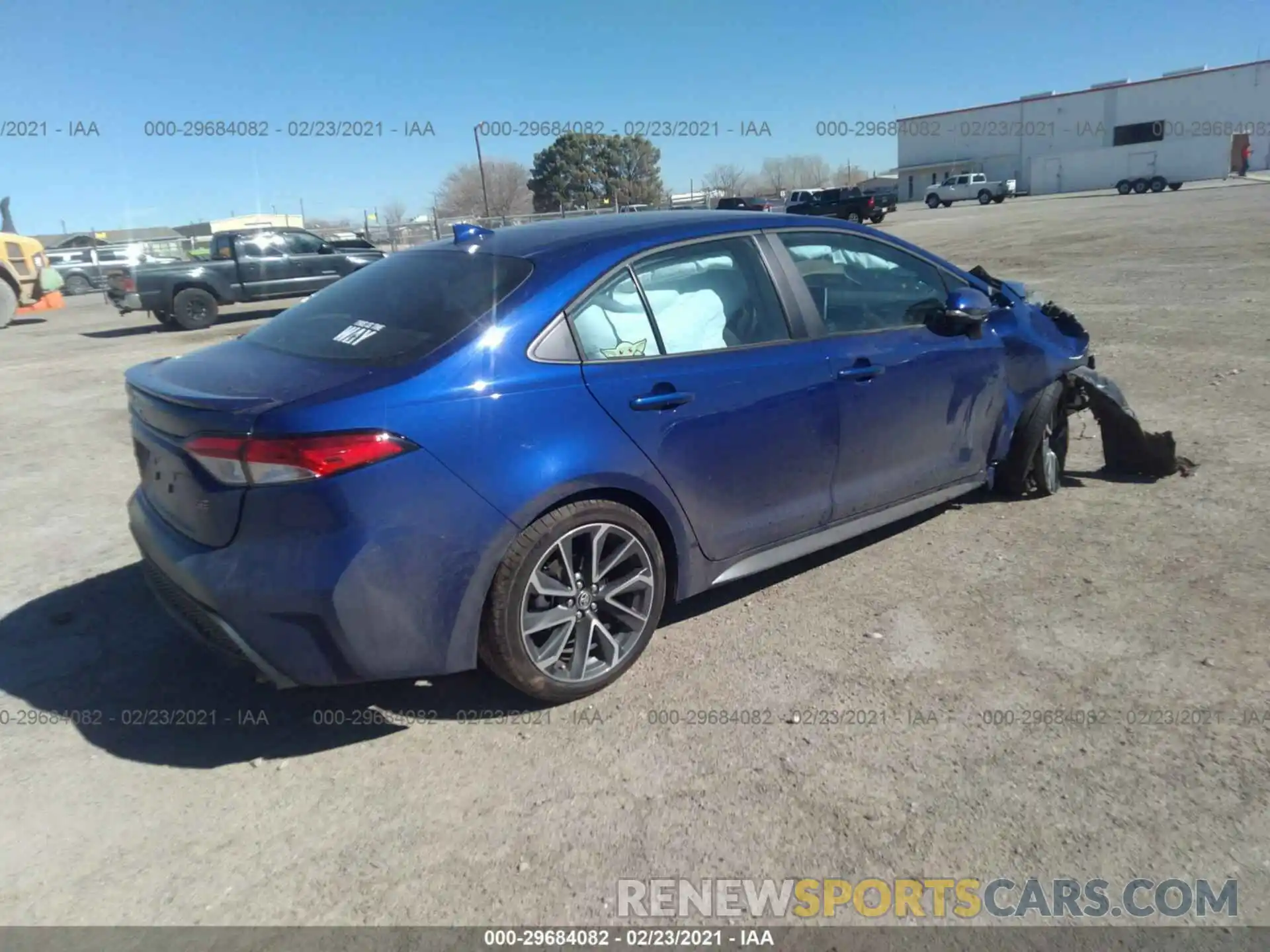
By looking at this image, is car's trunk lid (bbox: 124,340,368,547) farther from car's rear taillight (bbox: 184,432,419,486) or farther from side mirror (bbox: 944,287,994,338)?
side mirror (bbox: 944,287,994,338)

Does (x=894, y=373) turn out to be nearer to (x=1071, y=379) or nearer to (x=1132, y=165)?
(x=1071, y=379)

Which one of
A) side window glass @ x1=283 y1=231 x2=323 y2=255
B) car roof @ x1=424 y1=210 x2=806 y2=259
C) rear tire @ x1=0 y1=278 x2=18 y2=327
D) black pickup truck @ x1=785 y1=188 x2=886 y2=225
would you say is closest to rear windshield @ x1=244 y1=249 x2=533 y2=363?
car roof @ x1=424 y1=210 x2=806 y2=259

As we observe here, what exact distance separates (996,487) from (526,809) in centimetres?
343

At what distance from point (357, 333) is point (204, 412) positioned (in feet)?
2.10

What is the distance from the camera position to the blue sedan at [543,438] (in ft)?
8.79

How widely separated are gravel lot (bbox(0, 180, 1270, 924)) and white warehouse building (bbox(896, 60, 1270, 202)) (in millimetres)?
70569

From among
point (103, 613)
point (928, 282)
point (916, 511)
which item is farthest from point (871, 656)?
point (103, 613)

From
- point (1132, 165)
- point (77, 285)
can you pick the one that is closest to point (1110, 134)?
point (1132, 165)

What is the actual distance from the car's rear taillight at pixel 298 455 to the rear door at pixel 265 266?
1549 centimetres

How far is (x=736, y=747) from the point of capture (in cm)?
291

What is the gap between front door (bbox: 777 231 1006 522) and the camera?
3809mm

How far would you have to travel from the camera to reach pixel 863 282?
4.14 m

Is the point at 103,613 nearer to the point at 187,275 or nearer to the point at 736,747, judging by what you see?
the point at 736,747

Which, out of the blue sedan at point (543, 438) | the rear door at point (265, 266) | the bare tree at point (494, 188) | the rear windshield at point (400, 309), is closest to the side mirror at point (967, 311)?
the blue sedan at point (543, 438)
